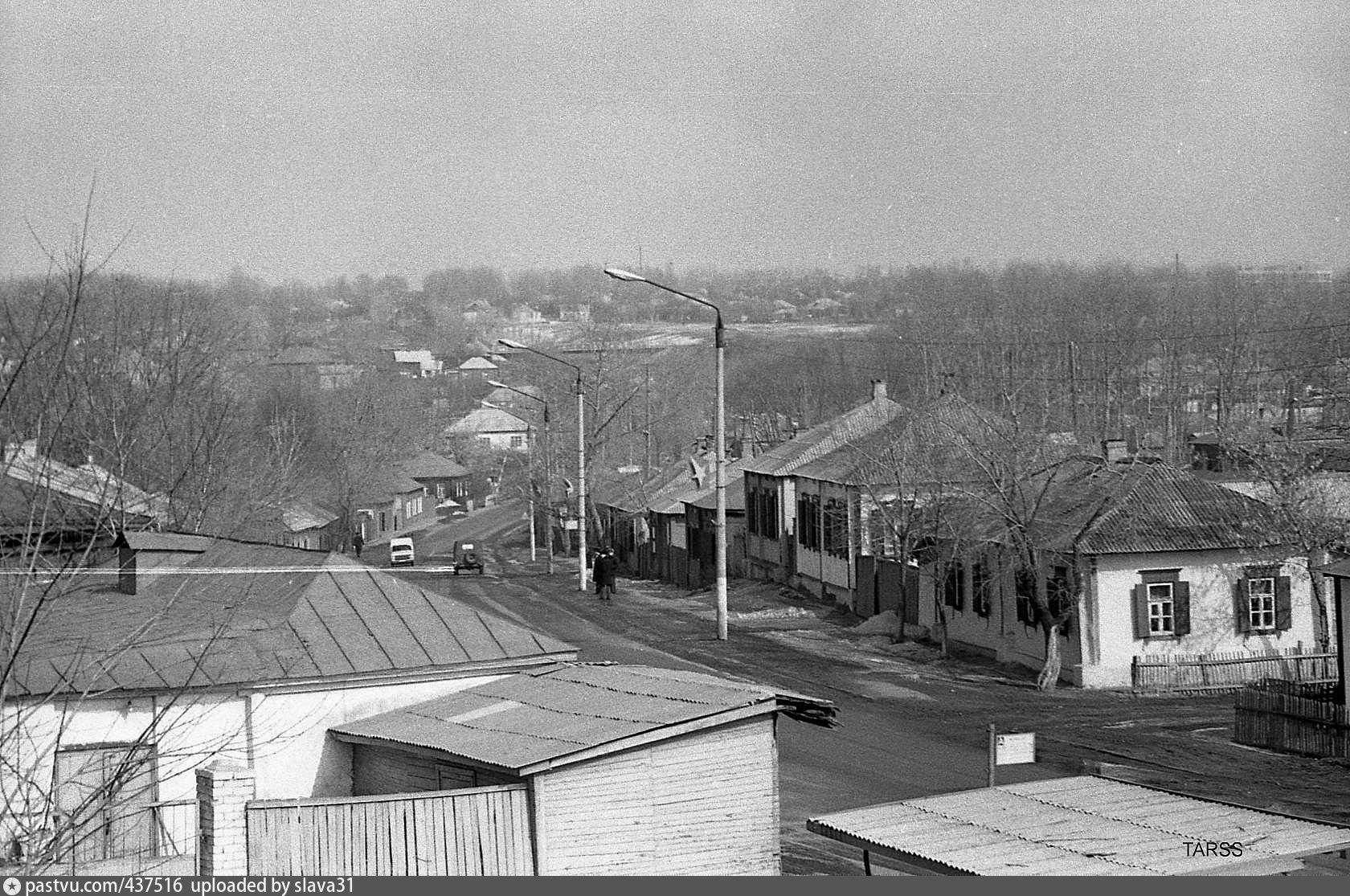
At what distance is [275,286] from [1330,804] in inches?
756

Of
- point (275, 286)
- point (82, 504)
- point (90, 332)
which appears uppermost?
point (275, 286)

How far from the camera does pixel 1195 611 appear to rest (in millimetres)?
17484

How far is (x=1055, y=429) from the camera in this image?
30469 mm

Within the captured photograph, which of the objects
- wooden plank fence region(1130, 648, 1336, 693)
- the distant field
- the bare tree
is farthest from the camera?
the distant field

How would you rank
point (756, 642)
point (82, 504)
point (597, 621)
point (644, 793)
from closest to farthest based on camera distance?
1. point (644, 793)
2. point (82, 504)
3. point (756, 642)
4. point (597, 621)

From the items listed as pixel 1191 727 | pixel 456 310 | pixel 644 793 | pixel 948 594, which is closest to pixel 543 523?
pixel 456 310

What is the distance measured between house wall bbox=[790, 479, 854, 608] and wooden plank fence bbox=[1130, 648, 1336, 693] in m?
7.23

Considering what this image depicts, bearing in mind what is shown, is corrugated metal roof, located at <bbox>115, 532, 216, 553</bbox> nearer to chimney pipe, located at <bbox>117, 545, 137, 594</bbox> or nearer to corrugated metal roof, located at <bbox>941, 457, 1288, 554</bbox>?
chimney pipe, located at <bbox>117, 545, 137, 594</bbox>

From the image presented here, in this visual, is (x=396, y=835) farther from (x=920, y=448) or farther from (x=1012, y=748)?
(x=920, y=448)

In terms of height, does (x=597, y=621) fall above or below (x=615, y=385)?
below

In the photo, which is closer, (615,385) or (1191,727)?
(1191,727)

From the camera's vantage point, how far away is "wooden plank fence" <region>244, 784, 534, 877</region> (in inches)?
264

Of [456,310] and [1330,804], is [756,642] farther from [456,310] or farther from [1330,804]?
[456,310]

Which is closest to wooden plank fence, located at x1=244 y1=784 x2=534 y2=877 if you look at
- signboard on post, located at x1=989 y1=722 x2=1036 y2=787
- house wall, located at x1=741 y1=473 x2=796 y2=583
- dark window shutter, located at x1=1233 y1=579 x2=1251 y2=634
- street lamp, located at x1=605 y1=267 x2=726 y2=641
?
signboard on post, located at x1=989 y1=722 x2=1036 y2=787
